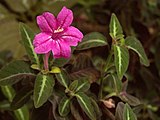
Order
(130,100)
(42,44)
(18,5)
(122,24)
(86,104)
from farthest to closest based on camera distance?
(18,5), (122,24), (130,100), (86,104), (42,44)

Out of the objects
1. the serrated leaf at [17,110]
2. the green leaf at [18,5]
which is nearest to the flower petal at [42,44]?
the serrated leaf at [17,110]

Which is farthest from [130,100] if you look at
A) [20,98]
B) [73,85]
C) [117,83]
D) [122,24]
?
[122,24]

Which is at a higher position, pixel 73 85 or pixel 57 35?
pixel 57 35

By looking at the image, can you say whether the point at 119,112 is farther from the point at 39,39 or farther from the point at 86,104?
the point at 39,39

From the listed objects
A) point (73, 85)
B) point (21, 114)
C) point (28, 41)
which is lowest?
point (21, 114)

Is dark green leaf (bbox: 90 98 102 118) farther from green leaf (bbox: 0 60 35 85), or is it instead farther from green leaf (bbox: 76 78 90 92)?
green leaf (bbox: 0 60 35 85)

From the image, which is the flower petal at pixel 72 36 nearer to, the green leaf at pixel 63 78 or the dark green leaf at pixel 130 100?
the green leaf at pixel 63 78

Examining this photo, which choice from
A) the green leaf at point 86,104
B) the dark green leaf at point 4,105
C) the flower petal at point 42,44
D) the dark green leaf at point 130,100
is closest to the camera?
the flower petal at point 42,44

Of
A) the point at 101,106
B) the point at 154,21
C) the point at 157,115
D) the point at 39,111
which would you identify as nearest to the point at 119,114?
the point at 101,106
